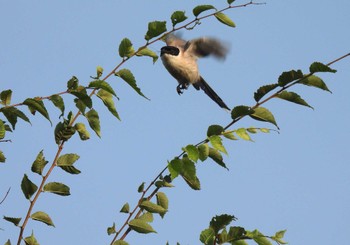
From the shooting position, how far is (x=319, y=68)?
2.69m

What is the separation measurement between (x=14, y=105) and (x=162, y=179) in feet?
2.45

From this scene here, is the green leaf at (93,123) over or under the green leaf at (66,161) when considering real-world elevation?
over

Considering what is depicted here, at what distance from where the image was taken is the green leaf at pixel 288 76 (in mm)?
2732

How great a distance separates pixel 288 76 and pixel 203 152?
20.5 inches

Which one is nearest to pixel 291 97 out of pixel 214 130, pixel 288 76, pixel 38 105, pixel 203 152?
pixel 288 76

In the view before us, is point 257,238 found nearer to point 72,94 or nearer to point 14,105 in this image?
point 72,94

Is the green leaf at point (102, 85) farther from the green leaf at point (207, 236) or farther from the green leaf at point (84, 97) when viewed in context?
the green leaf at point (207, 236)

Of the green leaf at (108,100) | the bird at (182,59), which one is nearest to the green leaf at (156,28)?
the green leaf at (108,100)

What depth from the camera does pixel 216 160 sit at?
8.79ft

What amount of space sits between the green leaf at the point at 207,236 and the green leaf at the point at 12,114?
904mm

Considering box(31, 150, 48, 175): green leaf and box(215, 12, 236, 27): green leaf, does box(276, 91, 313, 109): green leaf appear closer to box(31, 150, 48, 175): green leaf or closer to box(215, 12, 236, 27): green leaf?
box(215, 12, 236, 27): green leaf

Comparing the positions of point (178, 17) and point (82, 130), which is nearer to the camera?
point (82, 130)

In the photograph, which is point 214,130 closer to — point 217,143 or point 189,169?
point 217,143

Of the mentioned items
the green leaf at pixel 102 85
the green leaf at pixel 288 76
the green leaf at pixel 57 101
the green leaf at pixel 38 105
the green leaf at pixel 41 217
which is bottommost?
the green leaf at pixel 41 217
